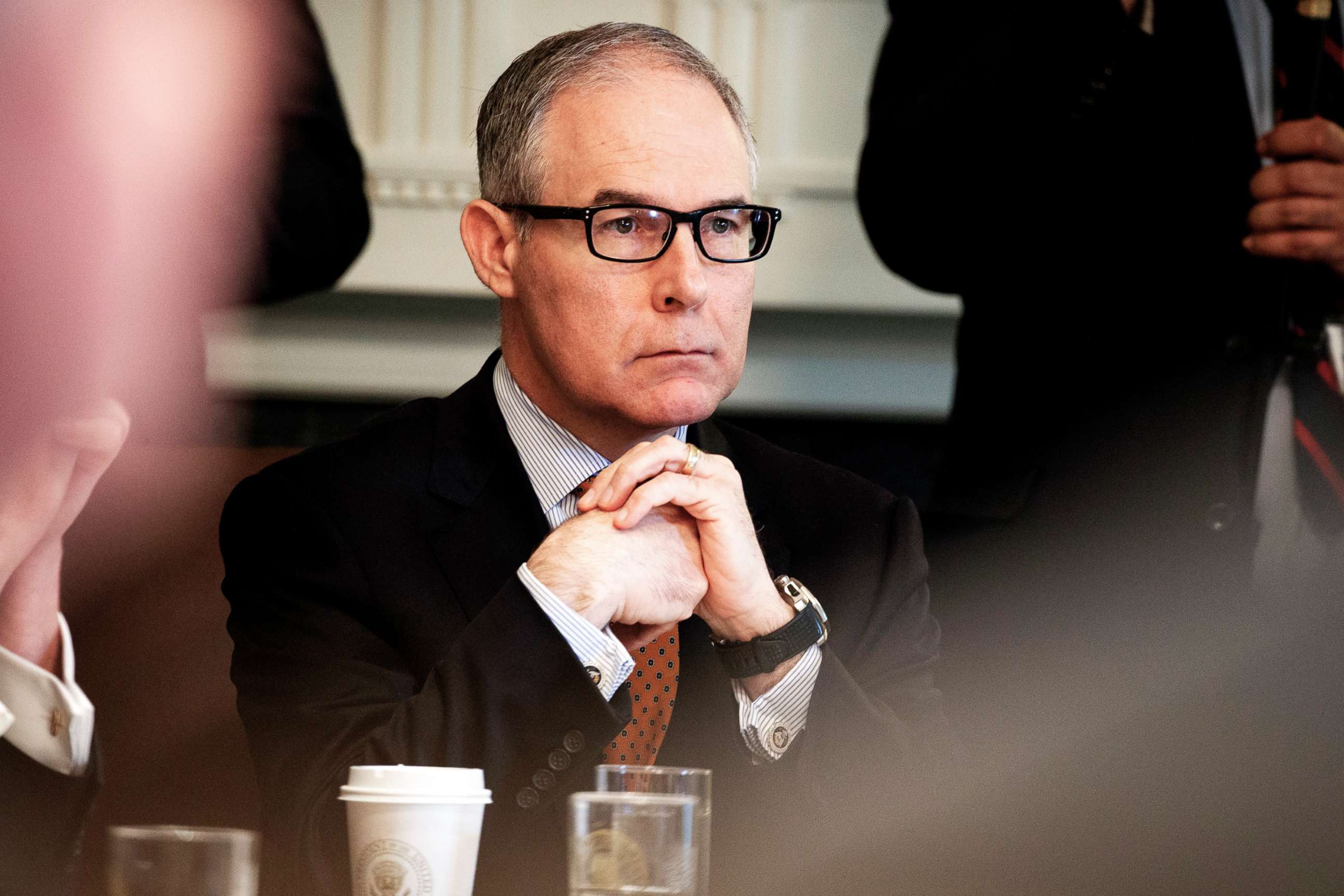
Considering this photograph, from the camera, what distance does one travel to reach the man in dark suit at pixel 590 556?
1318mm

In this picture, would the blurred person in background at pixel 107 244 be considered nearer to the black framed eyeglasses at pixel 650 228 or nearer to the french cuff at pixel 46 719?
the french cuff at pixel 46 719

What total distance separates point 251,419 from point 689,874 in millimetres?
1850

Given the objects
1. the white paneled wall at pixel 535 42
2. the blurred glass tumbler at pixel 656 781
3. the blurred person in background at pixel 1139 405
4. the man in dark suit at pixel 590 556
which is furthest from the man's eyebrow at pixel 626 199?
the white paneled wall at pixel 535 42

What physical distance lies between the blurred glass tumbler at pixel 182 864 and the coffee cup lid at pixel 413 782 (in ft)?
0.50

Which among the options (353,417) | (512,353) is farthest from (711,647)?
(353,417)

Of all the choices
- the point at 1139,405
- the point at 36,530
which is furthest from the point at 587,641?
the point at 1139,405

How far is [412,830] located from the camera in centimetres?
97

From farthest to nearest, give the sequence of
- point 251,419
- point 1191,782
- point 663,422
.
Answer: point 251,419 → point 1191,782 → point 663,422

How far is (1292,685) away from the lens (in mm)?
1995

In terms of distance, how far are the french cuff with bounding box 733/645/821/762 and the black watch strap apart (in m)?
0.02

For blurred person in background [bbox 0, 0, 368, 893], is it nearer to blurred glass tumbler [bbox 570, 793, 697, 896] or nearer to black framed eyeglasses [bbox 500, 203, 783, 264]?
black framed eyeglasses [bbox 500, 203, 783, 264]

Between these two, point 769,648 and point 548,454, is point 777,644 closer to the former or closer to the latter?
point 769,648

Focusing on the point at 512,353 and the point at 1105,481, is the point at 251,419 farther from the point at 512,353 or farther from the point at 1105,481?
the point at 1105,481

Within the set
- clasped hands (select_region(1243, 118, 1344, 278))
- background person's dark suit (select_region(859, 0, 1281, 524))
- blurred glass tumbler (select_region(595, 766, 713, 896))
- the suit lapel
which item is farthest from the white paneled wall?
blurred glass tumbler (select_region(595, 766, 713, 896))
